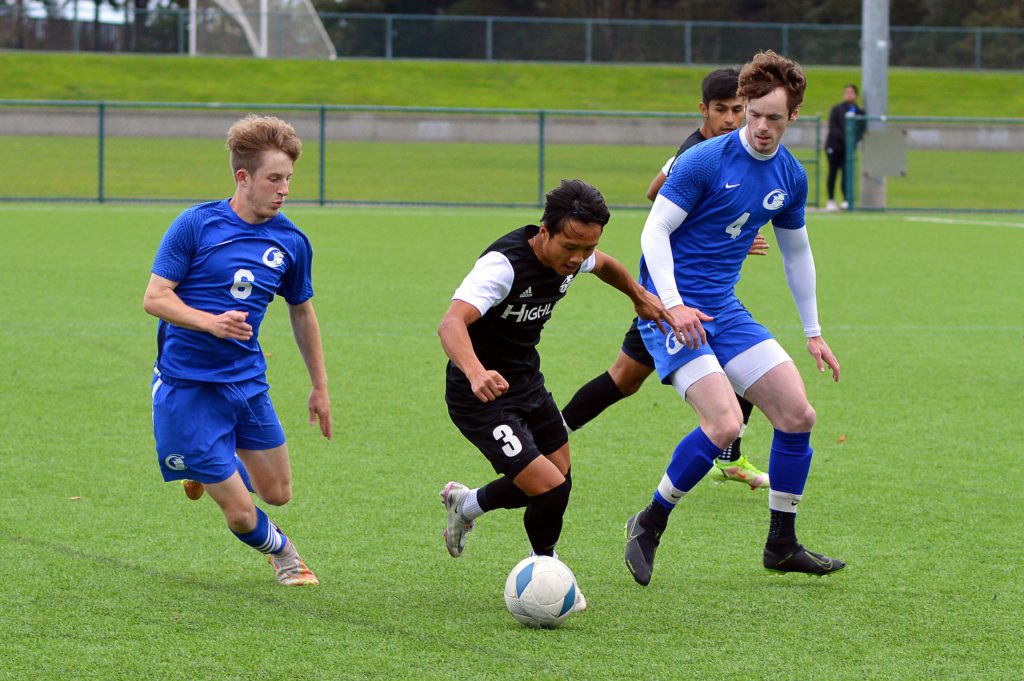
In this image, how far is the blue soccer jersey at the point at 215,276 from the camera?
16.3ft

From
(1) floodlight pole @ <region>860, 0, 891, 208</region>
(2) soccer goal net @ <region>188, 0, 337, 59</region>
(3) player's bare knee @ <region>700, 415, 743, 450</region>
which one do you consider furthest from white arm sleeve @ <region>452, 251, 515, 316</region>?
(2) soccer goal net @ <region>188, 0, 337, 59</region>

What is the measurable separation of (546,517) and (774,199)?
5.20ft

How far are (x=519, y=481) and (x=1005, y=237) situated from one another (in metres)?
16.4

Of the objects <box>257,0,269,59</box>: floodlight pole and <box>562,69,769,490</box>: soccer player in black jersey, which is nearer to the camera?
<box>562,69,769,490</box>: soccer player in black jersey

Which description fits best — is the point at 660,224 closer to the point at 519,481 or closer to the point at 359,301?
the point at 519,481

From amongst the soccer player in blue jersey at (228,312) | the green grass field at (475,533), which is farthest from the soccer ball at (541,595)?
the soccer player in blue jersey at (228,312)

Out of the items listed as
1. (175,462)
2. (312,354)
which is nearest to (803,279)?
(312,354)

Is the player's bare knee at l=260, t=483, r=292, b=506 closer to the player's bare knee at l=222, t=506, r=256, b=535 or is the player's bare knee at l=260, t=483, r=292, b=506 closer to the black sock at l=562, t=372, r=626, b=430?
the player's bare knee at l=222, t=506, r=256, b=535

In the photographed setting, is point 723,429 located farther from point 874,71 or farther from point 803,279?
point 874,71

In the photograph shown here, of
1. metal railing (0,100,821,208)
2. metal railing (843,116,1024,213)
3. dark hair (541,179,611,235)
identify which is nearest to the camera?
dark hair (541,179,611,235)

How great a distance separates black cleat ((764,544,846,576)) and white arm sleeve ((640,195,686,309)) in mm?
1025

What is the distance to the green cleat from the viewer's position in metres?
6.85

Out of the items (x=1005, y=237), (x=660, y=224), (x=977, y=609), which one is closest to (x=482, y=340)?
(x=660, y=224)

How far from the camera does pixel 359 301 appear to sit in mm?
13062
